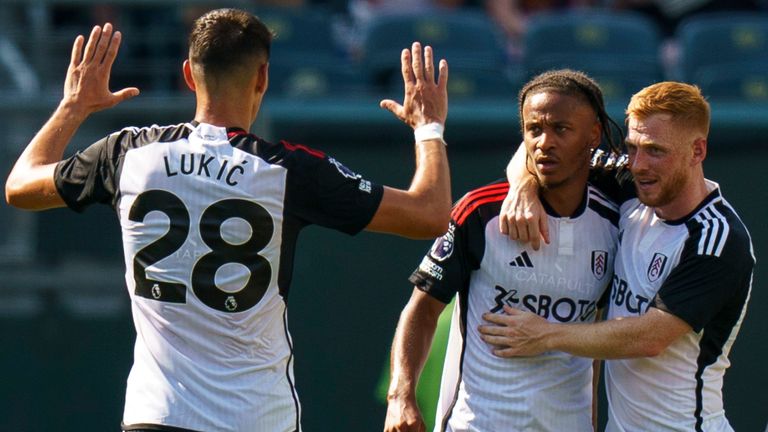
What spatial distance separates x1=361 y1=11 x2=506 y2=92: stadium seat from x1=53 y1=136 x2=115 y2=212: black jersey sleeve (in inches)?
158

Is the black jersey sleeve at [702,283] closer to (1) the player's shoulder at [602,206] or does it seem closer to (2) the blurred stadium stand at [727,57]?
(1) the player's shoulder at [602,206]

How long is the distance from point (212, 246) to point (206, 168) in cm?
23

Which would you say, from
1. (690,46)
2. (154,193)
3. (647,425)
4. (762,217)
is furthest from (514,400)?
(690,46)

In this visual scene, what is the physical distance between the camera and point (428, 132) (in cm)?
340

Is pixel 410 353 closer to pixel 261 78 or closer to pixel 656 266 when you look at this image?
pixel 656 266

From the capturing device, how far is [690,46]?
25.6 feet

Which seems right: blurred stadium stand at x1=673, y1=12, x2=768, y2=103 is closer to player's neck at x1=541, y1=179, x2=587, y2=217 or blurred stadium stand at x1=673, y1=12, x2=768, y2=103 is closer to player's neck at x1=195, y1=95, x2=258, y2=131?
player's neck at x1=541, y1=179, x2=587, y2=217

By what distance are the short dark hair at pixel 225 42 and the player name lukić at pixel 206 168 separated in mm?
266

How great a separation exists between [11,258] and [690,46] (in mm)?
4611

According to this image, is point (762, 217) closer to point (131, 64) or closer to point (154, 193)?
point (131, 64)

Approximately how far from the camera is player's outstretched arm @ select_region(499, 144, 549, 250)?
3658 millimetres

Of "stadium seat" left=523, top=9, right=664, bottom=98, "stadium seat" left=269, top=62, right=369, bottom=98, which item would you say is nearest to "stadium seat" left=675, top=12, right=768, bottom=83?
"stadium seat" left=523, top=9, right=664, bottom=98

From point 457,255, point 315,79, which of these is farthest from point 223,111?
point 315,79

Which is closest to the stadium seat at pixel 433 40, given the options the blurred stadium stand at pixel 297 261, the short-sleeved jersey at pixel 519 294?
the blurred stadium stand at pixel 297 261
